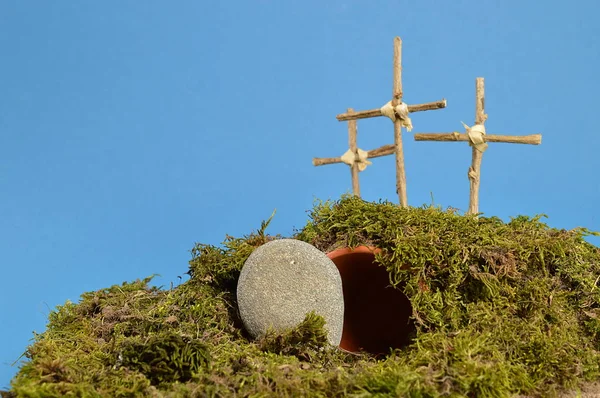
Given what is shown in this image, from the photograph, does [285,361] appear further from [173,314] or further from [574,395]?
[574,395]

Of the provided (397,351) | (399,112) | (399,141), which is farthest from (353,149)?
(397,351)

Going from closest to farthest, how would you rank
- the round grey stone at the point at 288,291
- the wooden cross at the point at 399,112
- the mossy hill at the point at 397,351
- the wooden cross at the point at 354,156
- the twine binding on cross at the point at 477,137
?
1. the mossy hill at the point at 397,351
2. the round grey stone at the point at 288,291
3. the twine binding on cross at the point at 477,137
4. the wooden cross at the point at 399,112
5. the wooden cross at the point at 354,156

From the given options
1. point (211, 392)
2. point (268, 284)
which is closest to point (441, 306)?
point (268, 284)

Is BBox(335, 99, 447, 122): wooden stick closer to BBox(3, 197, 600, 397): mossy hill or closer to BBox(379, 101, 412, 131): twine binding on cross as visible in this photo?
BBox(379, 101, 412, 131): twine binding on cross

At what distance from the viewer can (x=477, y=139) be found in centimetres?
852

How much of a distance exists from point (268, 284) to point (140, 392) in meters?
2.02

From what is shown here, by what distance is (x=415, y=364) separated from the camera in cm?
561

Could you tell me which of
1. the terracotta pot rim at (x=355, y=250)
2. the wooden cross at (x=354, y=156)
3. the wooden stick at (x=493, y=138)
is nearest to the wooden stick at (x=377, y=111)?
the wooden cross at (x=354, y=156)

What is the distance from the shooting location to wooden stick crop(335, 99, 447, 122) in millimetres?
8555

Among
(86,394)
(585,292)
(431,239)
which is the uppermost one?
(431,239)

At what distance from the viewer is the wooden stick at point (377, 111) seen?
28.1 feet

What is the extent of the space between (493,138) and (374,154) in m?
1.64

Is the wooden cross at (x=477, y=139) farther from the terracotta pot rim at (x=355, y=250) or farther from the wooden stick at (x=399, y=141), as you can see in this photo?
the terracotta pot rim at (x=355, y=250)

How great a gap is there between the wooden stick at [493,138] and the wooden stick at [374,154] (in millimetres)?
460
